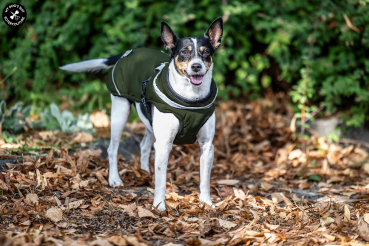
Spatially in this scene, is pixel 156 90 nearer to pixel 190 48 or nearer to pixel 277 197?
pixel 190 48

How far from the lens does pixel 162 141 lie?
3654 mm

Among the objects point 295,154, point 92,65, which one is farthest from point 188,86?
point 295,154

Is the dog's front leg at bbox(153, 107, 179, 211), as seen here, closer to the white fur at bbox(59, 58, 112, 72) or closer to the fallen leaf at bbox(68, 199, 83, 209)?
the fallen leaf at bbox(68, 199, 83, 209)

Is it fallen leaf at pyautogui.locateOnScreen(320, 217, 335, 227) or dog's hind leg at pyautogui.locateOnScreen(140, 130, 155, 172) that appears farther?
dog's hind leg at pyautogui.locateOnScreen(140, 130, 155, 172)

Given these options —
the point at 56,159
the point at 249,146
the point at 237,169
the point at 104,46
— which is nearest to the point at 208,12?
the point at 104,46

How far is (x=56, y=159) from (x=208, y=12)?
3784 millimetres

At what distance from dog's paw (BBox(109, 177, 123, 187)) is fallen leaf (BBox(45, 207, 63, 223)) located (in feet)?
3.45

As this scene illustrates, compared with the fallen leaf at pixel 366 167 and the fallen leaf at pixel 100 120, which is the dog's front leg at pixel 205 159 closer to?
the fallen leaf at pixel 366 167

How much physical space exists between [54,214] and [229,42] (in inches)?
175

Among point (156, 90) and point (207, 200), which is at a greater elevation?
point (156, 90)

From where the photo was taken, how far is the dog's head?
135 inches

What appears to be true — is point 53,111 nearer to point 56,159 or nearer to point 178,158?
point 56,159

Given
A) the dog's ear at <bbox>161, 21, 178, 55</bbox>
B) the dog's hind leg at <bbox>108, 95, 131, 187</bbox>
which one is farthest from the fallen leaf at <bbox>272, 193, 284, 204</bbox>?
the dog's ear at <bbox>161, 21, 178, 55</bbox>

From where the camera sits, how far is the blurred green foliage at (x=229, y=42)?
6.37m
